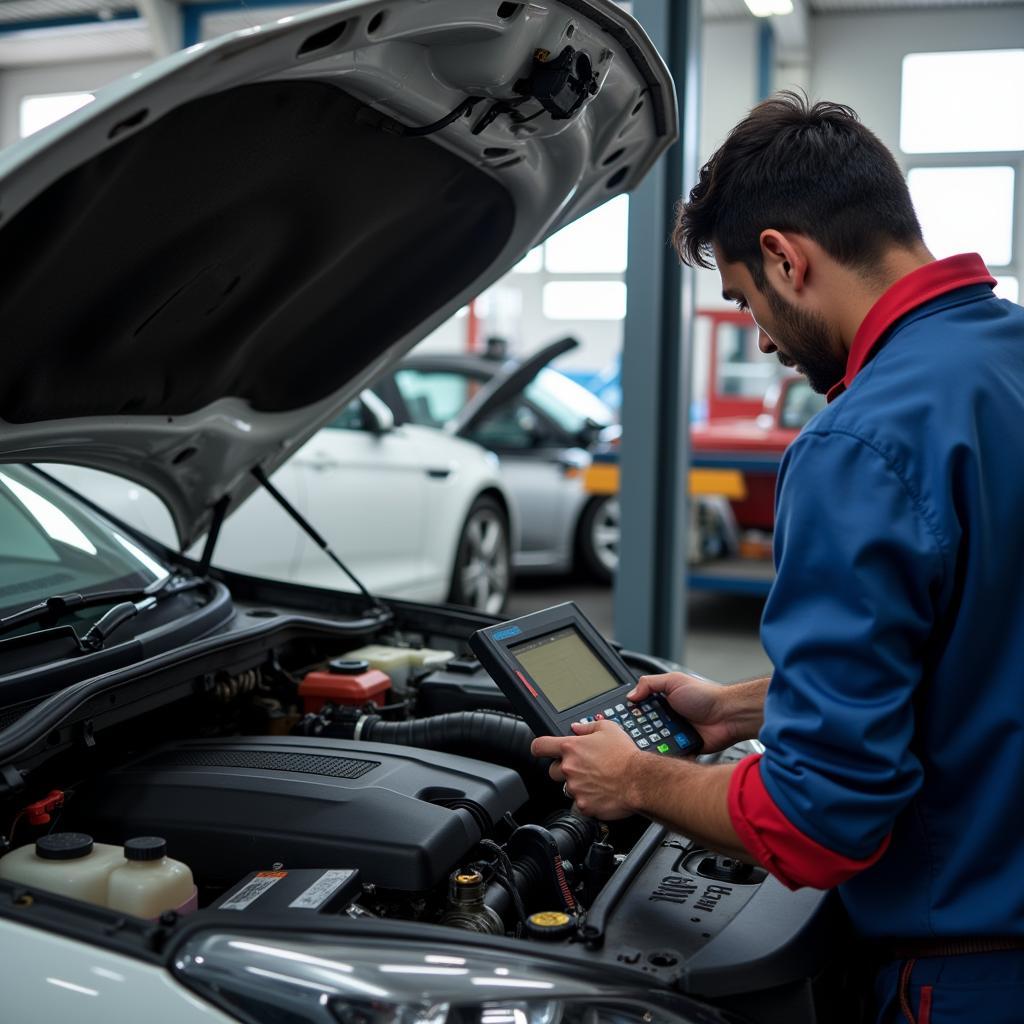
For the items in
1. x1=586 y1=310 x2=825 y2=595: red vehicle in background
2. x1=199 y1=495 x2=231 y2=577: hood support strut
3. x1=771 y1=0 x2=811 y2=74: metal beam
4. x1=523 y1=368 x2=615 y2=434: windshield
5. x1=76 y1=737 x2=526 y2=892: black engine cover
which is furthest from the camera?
x1=771 y1=0 x2=811 y2=74: metal beam

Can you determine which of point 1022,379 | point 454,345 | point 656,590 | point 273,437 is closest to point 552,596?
point 656,590

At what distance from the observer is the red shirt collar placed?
139 centimetres

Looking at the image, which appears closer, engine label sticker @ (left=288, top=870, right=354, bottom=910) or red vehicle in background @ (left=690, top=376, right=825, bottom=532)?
engine label sticker @ (left=288, top=870, right=354, bottom=910)

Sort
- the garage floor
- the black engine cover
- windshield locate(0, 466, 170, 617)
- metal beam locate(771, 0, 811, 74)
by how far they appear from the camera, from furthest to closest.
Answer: metal beam locate(771, 0, 811, 74)
the garage floor
windshield locate(0, 466, 170, 617)
the black engine cover

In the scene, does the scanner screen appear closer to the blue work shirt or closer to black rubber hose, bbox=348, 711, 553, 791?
black rubber hose, bbox=348, 711, 553, 791

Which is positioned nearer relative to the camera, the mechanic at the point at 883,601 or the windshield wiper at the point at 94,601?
the mechanic at the point at 883,601

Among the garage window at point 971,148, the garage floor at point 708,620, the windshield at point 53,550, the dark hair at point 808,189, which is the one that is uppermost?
the garage window at point 971,148

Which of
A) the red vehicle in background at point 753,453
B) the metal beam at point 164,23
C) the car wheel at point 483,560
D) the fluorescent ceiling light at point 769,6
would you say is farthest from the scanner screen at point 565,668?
the metal beam at point 164,23

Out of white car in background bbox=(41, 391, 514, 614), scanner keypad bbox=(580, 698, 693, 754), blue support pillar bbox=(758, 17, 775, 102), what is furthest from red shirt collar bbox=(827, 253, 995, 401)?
blue support pillar bbox=(758, 17, 775, 102)

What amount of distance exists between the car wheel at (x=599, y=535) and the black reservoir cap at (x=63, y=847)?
6.08 m

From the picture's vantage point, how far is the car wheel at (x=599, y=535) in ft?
24.7

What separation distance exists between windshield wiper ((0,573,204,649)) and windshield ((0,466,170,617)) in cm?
2

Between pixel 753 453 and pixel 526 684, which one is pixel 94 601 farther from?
pixel 753 453

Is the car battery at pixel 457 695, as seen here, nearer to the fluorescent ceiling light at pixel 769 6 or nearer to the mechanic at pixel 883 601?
the mechanic at pixel 883 601
